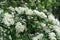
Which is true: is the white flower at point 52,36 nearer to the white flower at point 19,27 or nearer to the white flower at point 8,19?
the white flower at point 19,27

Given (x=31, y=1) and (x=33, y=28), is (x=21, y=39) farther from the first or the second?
(x=31, y=1)

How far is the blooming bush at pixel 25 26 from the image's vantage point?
341 centimetres

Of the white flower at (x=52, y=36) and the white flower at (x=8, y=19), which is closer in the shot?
the white flower at (x=8, y=19)

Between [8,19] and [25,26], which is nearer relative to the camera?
[8,19]

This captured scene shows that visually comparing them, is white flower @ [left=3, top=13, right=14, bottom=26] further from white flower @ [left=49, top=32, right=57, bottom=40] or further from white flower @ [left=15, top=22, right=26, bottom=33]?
white flower @ [left=49, top=32, right=57, bottom=40]

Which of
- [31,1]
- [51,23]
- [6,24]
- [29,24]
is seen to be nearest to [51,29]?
[51,23]

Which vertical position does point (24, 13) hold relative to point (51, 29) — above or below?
above

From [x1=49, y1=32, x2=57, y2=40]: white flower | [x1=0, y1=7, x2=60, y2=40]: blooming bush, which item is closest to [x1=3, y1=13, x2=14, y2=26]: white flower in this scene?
[x1=0, y1=7, x2=60, y2=40]: blooming bush

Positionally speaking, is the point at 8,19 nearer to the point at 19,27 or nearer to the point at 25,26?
the point at 19,27

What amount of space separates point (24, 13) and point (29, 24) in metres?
0.19

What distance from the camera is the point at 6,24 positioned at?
11.1ft

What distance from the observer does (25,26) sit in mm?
3555

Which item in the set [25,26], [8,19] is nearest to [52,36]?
[25,26]

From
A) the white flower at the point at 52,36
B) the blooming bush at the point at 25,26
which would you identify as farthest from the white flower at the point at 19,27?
the white flower at the point at 52,36
